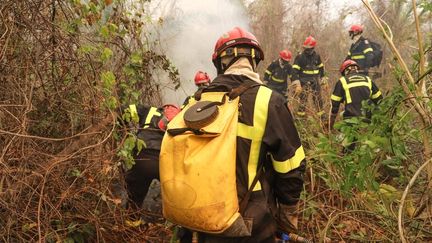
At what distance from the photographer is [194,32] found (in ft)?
36.6

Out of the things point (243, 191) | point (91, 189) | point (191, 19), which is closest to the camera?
point (243, 191)

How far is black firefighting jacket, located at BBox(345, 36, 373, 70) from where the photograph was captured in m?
7.86

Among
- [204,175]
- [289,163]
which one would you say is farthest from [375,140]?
[204,175]

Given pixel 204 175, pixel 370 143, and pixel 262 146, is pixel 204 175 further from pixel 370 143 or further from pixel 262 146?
pixel 370 143

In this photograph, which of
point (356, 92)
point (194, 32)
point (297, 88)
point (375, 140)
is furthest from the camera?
point (194, 32)

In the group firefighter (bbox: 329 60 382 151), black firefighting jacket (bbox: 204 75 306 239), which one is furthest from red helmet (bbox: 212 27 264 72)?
firefighter (bbox: 329 60 382 151)

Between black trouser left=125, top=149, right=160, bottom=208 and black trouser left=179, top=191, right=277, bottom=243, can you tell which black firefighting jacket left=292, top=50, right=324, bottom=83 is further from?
black trouser left=179, top=191, right=277, bottom=243

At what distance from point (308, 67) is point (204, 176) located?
24.4ft

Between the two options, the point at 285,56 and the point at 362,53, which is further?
the point at 285,56

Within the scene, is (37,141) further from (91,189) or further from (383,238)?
(383,238)

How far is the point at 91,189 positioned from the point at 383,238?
234 centimetres

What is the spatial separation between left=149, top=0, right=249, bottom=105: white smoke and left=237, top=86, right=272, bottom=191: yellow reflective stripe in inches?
283

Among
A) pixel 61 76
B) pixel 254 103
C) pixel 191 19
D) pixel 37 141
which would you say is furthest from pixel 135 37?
pixel 191 19

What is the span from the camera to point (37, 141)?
2.82 metres
